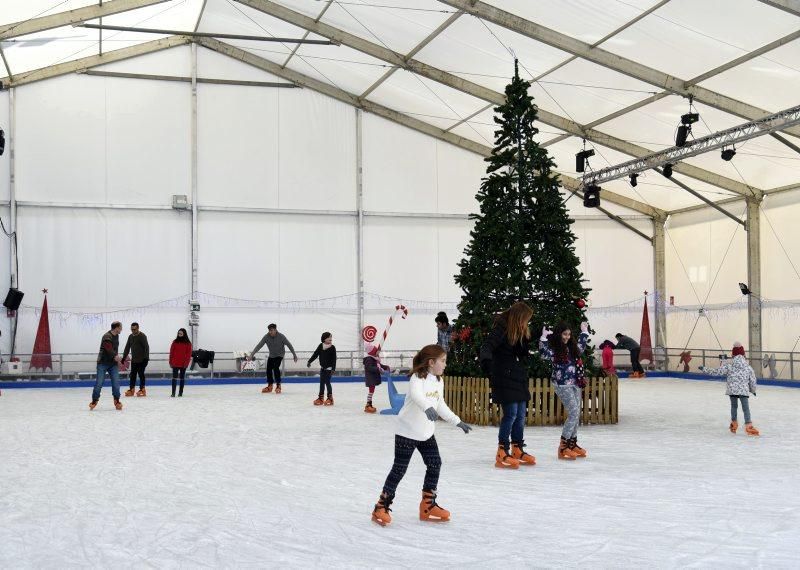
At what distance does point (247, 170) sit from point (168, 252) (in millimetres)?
3081

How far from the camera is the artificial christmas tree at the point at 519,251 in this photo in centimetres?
1104

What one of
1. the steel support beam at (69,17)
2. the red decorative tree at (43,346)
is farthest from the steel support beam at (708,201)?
the red decorative tree at (43,346)

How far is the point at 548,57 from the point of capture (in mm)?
17281

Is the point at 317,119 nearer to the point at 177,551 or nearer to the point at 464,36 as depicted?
the point at 464,36

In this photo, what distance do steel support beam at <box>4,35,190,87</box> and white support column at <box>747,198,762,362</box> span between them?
15.2 meters

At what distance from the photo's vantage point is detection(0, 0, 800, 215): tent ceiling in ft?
48.6

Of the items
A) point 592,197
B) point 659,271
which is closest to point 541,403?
point 592,197

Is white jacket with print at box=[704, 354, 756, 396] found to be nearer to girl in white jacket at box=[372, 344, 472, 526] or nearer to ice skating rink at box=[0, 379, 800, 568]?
ice skating rink at box=[0, 379, 800, 568]

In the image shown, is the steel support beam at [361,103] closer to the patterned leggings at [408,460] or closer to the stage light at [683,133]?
the stage light at [683,133]

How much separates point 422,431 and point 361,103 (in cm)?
2033

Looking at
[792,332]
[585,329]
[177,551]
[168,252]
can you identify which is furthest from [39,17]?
[792,332]

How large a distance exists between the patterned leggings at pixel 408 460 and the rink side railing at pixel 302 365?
14.1 metres

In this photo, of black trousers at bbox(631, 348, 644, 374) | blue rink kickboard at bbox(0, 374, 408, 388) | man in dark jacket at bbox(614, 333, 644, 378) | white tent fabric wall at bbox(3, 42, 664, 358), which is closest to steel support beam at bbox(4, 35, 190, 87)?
white tent fabric wall at bbox(3, 42, 664, 358)

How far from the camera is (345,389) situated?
19.3 metres
